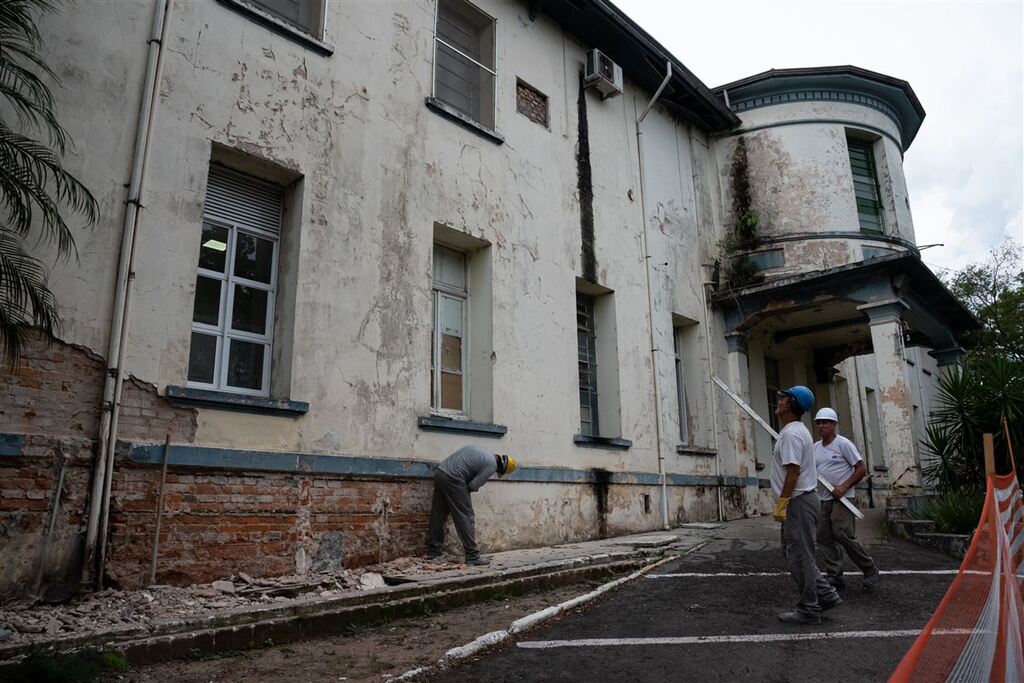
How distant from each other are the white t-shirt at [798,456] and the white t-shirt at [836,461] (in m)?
1.29

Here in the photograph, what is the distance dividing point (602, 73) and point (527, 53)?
4.70 ft

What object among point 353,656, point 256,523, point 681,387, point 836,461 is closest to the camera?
point 353,656

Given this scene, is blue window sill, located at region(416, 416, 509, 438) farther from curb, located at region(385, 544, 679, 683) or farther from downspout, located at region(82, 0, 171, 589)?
downspout, located at region(82, 0, 171, 589)

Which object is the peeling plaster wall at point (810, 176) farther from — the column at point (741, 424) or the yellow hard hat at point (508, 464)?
the yellow hard hat at point (508, 464)

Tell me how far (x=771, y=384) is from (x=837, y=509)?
9.09 metres

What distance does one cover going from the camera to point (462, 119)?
8.80 metres

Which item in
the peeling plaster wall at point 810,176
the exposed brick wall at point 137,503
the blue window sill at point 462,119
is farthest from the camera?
the peeling plaster wall at point 810,176

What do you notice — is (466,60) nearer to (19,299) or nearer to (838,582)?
(19,299)

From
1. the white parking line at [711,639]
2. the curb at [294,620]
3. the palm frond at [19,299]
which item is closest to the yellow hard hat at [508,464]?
the curb at [294,620]

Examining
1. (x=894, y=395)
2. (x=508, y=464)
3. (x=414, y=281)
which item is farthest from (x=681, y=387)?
(x=414, y=281)

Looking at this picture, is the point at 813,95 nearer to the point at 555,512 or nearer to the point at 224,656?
the point at 555,512

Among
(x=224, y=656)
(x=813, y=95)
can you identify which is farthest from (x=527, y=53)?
(x=224, y=656)

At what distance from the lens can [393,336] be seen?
740 cm

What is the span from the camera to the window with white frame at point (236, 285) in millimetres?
6375
